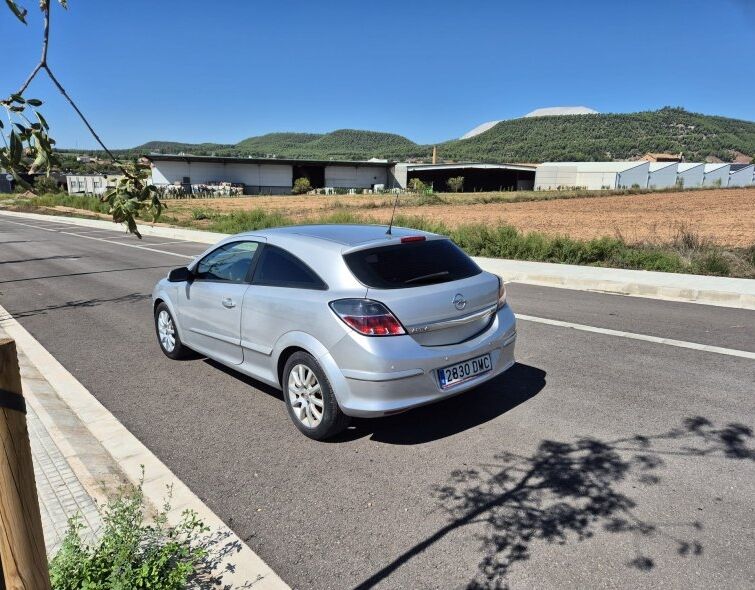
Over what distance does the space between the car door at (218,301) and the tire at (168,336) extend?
30 centimetres

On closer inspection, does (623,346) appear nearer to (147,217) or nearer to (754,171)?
(147,217)

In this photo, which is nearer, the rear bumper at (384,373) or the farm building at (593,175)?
the rear bumper at (384,373)

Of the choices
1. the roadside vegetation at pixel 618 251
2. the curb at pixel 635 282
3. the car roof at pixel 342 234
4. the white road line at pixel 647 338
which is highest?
the car roof at pixel 342 234

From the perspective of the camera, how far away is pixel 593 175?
283 feet

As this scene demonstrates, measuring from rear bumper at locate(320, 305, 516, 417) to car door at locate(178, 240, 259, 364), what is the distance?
1397mm

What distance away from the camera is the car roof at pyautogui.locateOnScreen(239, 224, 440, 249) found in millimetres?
4547

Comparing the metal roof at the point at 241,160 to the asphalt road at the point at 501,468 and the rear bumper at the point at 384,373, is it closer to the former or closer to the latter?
the asphalt road at the point at 501,468

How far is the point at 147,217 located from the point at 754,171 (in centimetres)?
10711

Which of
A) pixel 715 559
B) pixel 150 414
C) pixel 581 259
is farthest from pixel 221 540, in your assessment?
pixel 581 259

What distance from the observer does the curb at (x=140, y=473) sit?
9.04 feet

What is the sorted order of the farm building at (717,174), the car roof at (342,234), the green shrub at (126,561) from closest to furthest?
the green shrub at (126,561) < the car roof at (342,234) < the farm building at (717,174)

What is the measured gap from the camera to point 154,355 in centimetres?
668

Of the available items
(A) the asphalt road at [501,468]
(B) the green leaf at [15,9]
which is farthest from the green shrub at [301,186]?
(B) the green leaf at [15,9]

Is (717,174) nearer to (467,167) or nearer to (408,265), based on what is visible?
(467,167)
